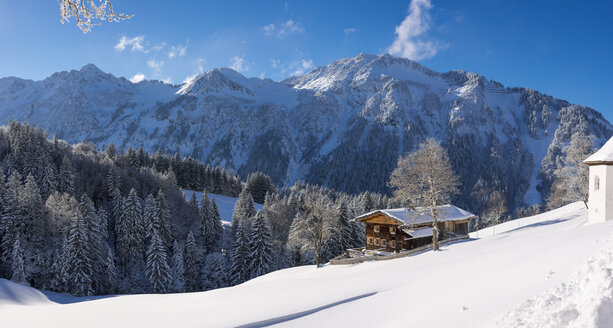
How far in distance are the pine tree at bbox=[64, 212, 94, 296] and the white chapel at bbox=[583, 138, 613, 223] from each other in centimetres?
5165

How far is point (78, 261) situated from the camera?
123 ft

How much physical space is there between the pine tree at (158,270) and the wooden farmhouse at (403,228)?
27550mm

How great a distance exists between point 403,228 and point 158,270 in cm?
3265

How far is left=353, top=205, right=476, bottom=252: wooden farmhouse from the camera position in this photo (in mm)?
33716

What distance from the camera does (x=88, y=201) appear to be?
4294 centimetres

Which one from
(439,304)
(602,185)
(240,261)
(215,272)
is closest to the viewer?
(439,304)

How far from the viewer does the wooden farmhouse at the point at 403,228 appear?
3372cm

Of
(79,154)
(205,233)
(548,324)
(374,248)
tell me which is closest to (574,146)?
(374,248)

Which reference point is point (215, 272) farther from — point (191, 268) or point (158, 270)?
point (158, 270)

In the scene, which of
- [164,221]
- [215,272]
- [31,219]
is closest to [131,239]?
[164,221]

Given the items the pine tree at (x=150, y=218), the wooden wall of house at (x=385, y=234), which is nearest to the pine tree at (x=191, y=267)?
the pine tree at (x=150, y=218)

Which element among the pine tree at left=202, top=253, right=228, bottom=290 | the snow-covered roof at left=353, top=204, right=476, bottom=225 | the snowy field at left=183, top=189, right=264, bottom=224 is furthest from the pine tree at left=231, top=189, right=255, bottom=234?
the snow-covered roof at left=353, top=204, right=476, bottom=225

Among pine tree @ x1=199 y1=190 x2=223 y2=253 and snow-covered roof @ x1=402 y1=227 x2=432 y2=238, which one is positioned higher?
snow-covered roof @ x1=402 y1=227 x2=432 y2=238

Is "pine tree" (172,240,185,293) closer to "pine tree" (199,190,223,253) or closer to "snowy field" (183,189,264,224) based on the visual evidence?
"pine tree" (199,190,223,253)
